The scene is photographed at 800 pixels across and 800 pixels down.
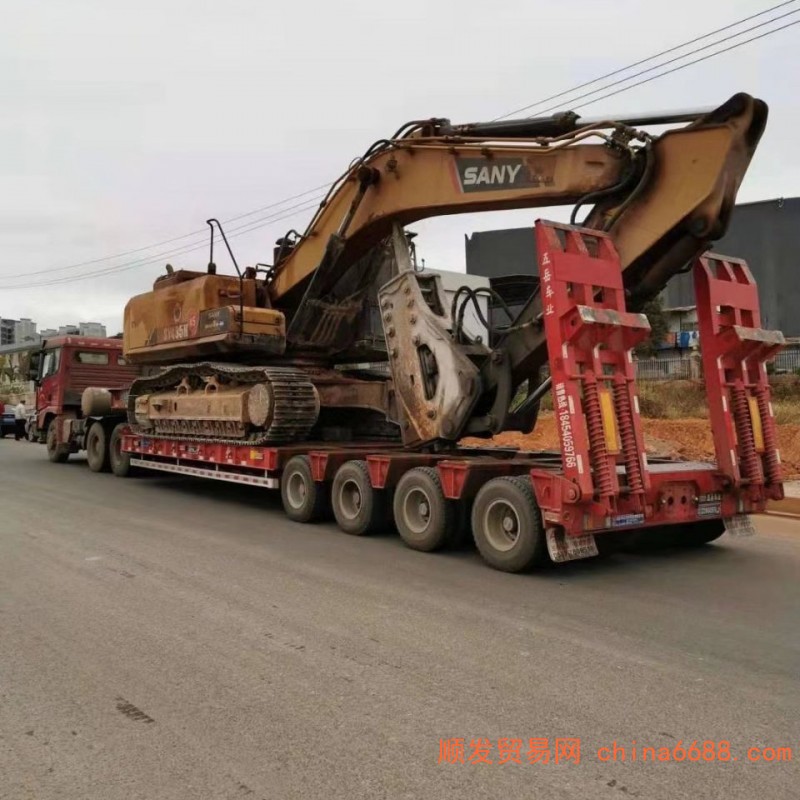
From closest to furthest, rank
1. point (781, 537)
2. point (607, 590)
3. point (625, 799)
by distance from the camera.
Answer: point (625, 799)
point (607, 590)
point (781, 537)

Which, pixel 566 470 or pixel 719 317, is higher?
Result: pixel 719 317

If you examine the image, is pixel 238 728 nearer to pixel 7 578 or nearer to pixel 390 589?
pixel 390 589

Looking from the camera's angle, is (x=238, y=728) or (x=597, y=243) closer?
(x=238, y=728)

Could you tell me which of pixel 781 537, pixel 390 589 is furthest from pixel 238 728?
pixel 781 537

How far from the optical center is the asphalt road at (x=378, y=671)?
3287 millimetres

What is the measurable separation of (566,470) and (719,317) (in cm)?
257

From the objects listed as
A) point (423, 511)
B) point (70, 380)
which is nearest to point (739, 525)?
point (423, 511)

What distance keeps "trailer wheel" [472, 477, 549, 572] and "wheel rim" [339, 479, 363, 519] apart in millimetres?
2003

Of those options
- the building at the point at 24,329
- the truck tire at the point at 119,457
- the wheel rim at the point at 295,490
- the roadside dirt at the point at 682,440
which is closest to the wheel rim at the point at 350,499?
the wheel rim at the point at 295,490

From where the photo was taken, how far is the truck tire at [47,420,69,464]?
706 inches

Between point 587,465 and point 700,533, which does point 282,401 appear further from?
point 700,533

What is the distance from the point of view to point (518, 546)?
22.0 ft

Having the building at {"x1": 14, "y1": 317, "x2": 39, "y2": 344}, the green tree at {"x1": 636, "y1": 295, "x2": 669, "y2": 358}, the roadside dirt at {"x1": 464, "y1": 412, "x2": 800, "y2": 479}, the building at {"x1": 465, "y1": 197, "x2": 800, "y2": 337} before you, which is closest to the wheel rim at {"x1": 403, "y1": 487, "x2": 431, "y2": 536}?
the roadside dirt at {"x1": 464, "y1": 412, "x2": 800, "y2": 479}

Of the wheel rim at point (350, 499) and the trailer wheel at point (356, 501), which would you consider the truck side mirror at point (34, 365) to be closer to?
the trailer wheel at point (356, 501)
